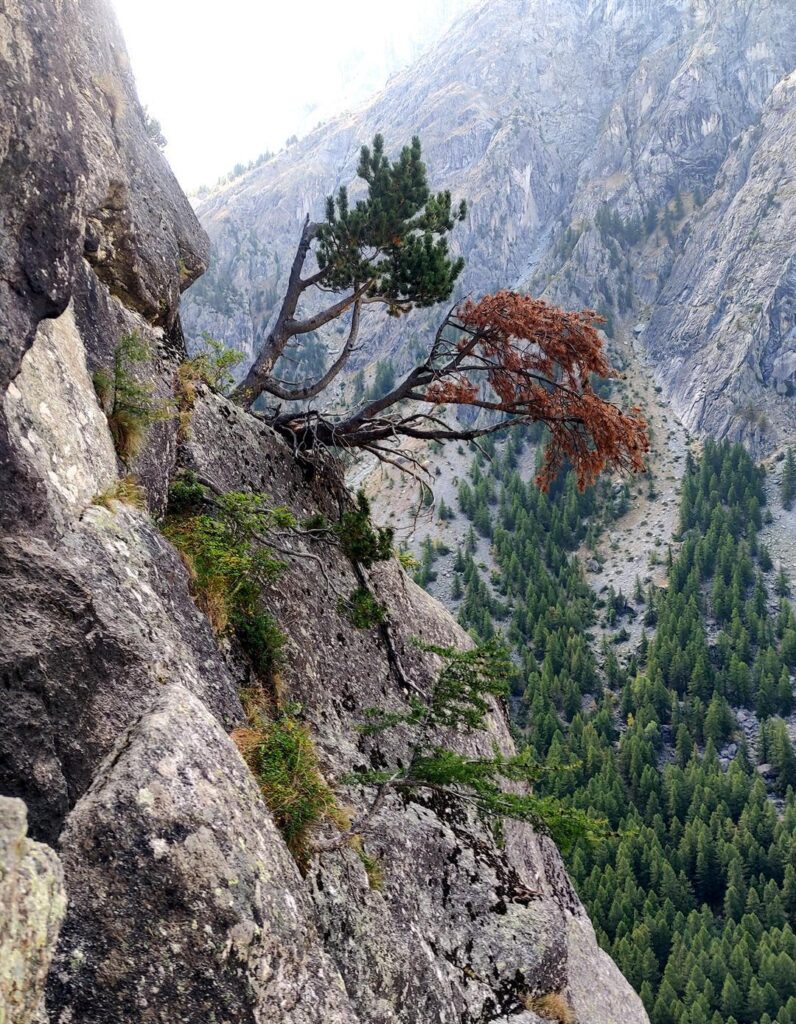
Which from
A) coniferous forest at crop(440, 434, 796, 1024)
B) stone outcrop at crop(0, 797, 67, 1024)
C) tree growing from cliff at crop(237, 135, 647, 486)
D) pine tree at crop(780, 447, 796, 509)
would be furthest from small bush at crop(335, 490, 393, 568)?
pine tree at crop(780, 447, 796, 509)

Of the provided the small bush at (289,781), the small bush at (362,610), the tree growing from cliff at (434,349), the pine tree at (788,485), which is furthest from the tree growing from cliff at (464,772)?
the pine tree at (788,485)

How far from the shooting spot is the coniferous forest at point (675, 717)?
79062 millimetres

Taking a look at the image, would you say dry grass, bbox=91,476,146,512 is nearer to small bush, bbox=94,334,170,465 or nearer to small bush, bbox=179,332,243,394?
small bush, bbox=94,334,170,465

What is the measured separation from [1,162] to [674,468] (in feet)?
649

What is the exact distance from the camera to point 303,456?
15906 mm

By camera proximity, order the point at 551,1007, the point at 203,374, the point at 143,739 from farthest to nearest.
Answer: the point at 203,374
the point at 551,1007
the point at 143,739

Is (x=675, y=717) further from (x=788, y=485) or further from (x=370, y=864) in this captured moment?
(x=370, y=864)

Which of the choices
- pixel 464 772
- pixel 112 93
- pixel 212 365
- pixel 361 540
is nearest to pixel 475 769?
pixel 464 772

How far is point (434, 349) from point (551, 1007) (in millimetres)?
10693

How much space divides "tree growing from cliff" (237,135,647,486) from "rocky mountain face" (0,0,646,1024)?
3.46m

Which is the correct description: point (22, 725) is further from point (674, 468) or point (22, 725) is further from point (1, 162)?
point (674, 468)

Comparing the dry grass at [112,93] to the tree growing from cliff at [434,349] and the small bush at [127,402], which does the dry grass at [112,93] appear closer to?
the tree growing from cliff at [434,349]

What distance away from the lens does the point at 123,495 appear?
950cm

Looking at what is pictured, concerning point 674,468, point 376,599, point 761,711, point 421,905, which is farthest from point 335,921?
point 674,468
